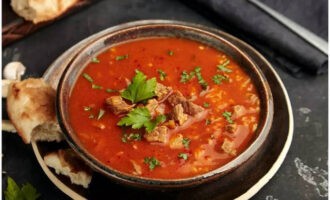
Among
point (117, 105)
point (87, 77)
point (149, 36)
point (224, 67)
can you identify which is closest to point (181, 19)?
point (149, 36)

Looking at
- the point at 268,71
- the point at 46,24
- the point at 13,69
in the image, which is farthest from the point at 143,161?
the point at 46,24

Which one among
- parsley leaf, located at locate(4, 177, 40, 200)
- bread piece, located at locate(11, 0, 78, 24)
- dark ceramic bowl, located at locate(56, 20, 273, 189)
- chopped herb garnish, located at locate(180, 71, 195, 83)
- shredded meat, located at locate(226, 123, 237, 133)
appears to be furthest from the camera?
bread piece, located at locate(11, 0, 78, 24)

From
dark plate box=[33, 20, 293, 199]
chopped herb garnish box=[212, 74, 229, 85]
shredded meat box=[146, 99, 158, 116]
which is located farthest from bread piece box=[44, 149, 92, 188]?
chopped herb garnish box=[212, 74, 229, 85]

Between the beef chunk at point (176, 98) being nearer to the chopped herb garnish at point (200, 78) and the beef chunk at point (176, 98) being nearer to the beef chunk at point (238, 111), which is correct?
the chopped herb garnish at point (200, 78)

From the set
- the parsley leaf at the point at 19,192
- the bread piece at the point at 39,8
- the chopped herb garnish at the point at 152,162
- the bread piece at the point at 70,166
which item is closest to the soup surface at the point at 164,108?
the chopped herb garnish at the point at 152,162

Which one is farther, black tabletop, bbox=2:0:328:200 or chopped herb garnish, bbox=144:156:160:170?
black tabletop, bbox=2:0:328:200

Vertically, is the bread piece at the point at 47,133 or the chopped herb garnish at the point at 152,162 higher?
the chopped herb garnish at the point at 152,162

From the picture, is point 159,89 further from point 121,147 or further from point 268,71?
point 268,71

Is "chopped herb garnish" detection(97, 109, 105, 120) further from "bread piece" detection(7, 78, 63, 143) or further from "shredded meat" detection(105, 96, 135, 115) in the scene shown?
"bread piece" detection(7, 78, 63, 143)
